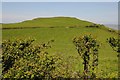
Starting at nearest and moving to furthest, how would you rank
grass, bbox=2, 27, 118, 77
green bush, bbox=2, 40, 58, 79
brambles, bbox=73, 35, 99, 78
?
green bush, bbox=2, 40, 58, 79, brambles, bbox=73, 35, 99, 78, grass, bbox=2, 27, 118, 77

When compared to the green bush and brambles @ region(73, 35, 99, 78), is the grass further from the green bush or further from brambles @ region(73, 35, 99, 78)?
the green bush

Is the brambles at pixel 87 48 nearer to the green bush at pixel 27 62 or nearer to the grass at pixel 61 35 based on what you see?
the green bush at pixel 27 62

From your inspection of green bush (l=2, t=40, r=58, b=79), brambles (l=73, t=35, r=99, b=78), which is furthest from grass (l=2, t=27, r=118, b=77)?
green bush (l=2, t=40, r=58, b=79)

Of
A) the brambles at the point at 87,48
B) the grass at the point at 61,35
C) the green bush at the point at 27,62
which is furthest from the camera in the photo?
the grass at the point at 61,35

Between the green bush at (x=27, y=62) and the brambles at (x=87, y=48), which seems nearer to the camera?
the green bush at (x=27, y=62)

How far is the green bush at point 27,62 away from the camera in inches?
572

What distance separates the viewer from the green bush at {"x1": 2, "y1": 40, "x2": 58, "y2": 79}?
47.6 ft

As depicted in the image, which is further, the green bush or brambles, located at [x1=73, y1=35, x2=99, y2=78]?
brambles, located at [x1=73, y1=35, x2=99, y2=78]

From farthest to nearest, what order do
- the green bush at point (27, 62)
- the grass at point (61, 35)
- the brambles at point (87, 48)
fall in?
1. the grass at point (61, 35)
2. the brambles at point (87, 48)
3. the green bush at point (27, 62)

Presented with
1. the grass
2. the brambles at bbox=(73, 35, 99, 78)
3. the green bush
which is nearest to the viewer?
the green bush

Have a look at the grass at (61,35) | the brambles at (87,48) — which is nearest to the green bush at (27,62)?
the brambles at (87,48)

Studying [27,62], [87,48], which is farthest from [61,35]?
[27,62]

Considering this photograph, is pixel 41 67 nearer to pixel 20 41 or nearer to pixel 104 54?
pixel 20 41

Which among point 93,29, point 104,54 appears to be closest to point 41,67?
point 104,54
